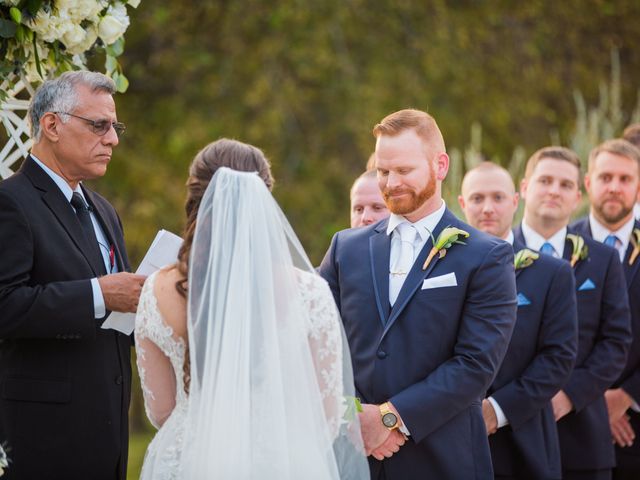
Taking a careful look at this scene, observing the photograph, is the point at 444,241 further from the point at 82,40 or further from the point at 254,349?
the point at 82,40

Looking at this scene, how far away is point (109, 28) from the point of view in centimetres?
460

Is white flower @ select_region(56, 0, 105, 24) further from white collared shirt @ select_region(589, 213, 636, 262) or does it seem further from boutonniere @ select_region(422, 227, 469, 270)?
white collared shirt @ select_region(589, 213, 636, 262)

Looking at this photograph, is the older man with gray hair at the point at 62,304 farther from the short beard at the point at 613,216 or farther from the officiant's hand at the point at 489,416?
the short beard at the point at 613,216

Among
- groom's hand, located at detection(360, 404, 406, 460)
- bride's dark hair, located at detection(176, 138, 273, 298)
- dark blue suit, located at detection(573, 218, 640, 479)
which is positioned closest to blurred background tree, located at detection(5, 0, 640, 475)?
dark blue suit, located at detection(573, 218, 640, 479)

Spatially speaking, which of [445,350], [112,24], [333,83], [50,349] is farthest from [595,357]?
[333,83]

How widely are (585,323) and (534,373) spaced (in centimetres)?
81

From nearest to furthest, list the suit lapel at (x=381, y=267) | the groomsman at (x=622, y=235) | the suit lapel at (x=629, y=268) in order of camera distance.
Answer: the suit lapel at (x=381, y=267) → the groomsman at (x=622, y=235) → the suit lapel at (x=629, y=268)

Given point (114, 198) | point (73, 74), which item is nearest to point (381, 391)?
point (73, 74)

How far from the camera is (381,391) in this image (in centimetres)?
420

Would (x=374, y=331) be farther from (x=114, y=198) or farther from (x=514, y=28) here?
(x=514, y=28)

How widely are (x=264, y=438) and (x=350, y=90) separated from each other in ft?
30.7

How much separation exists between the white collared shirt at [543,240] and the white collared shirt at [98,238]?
100 inches

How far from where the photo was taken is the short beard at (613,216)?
20.7ft

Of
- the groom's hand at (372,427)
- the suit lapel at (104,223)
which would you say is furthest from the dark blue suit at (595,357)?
the suit lapel at (104,223)
